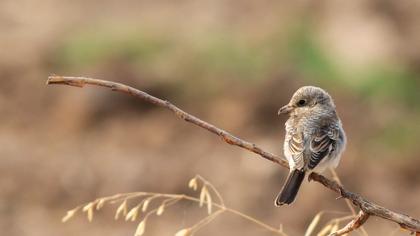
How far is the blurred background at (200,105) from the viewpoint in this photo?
9.54 metres

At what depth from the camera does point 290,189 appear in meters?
4.75

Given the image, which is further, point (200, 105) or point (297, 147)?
point (200, 105)

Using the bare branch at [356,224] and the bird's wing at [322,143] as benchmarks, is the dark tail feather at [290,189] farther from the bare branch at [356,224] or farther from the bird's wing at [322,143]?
the bare branch at [356,224]

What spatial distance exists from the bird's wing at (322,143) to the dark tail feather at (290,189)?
8 cm

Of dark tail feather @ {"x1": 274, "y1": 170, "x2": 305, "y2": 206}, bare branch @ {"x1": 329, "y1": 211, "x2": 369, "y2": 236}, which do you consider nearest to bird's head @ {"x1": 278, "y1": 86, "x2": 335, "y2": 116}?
dark tail feather @ {"x1": 274, "y1": 170, "x2": 305, "y2": 206}

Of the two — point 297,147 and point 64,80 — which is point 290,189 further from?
point 64,80

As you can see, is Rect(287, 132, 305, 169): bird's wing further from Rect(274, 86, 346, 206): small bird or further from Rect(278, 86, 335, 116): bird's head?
Rect(278, 86, 335, 116): bird's head

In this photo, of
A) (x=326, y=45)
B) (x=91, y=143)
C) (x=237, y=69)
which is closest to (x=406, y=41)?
(x=326, y=45)

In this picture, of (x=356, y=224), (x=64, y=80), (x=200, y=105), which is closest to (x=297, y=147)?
(x=356, y=224)

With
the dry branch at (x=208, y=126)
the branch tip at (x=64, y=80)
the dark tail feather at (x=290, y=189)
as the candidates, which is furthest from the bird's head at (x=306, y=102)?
the branch tip at (x=64, y=80)

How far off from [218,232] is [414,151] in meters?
2.43

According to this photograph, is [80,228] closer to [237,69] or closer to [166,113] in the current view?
[166,113]

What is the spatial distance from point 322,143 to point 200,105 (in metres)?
5.73

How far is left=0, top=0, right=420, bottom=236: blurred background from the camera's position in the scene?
31.3 ft
